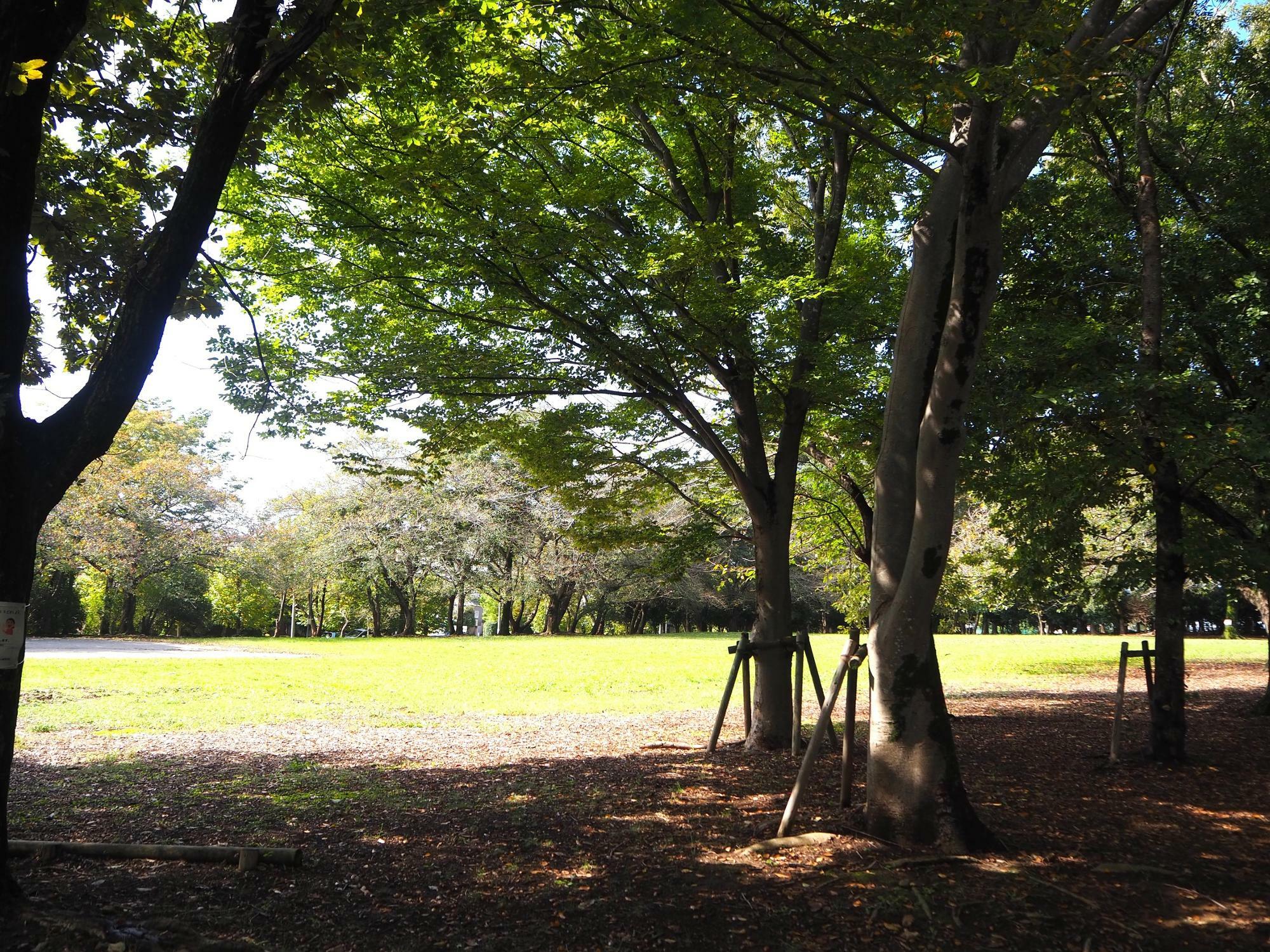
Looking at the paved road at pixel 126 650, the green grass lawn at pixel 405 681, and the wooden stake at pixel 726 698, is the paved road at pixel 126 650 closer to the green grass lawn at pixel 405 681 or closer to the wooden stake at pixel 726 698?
the green grass lawn at pixel 405 681

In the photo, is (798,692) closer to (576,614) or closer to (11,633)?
(11,633)

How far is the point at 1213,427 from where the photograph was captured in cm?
864

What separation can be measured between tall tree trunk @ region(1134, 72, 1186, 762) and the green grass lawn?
7.55 metres

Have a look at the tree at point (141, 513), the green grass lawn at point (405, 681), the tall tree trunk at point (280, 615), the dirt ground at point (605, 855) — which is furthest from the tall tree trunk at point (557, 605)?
the dirt ground at point (605, 855)

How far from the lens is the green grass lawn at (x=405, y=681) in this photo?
12.8 m

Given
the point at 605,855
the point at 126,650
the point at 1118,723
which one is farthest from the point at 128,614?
the point at 1118,723

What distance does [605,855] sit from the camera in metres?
5.81

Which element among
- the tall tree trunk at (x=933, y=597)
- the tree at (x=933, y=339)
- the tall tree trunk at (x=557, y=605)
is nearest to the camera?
the tree at (x=933, y=339)

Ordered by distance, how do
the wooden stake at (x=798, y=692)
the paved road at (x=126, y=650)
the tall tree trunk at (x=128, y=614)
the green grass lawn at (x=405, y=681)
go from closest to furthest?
the wooden stake at (x=798, y=692)
the green grass lawn at (x=405, y=681)
the paved road at (x=126, y=650)
the tall tree trunk at (x=128, y=614)

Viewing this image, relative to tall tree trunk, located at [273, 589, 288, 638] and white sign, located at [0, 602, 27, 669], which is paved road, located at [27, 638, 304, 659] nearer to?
tall tree trunk, located at [273, 589, 288, 638]

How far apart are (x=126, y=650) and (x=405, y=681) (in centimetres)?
1130

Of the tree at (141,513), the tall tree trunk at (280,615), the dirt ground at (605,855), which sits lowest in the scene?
the tall tree trunk at (280,615)

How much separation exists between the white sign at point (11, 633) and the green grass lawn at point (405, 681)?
8.18m

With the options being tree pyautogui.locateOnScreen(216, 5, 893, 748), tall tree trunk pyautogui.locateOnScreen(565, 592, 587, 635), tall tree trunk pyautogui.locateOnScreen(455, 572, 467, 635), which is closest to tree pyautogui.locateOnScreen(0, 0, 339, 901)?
tree pyautogui.locateOnScreen(216, 5, 893, 748)
